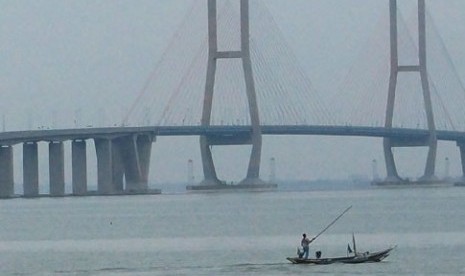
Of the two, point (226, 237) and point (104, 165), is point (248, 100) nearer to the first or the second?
point (104, 165)

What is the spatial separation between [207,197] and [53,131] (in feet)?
48.3

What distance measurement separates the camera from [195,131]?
96.4m

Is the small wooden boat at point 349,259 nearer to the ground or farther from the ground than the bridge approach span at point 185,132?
nearer to the ground

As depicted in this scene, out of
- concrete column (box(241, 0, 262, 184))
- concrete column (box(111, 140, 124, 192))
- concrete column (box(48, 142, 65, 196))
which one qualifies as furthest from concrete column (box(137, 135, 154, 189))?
concrete column (box(241, 0, 262, 184))

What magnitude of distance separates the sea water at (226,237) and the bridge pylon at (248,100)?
336 cm

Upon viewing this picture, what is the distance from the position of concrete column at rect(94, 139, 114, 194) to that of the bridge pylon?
485 cm

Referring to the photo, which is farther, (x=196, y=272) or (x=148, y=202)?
(x=148, y=202)

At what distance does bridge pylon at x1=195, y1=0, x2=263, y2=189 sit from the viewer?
89.8 m

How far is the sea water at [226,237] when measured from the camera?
45781 millimetres

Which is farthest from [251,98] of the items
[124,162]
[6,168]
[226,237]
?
[226,237]

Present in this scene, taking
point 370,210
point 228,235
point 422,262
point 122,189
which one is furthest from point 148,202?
point 422,262

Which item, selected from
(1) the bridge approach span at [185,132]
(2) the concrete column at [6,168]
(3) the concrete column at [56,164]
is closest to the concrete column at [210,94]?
(1) the bridge approach span at [185,132]

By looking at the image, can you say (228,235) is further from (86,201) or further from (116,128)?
(86,201)

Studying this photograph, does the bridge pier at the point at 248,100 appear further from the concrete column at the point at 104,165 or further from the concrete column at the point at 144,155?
the concrete column at the point at 104,165
